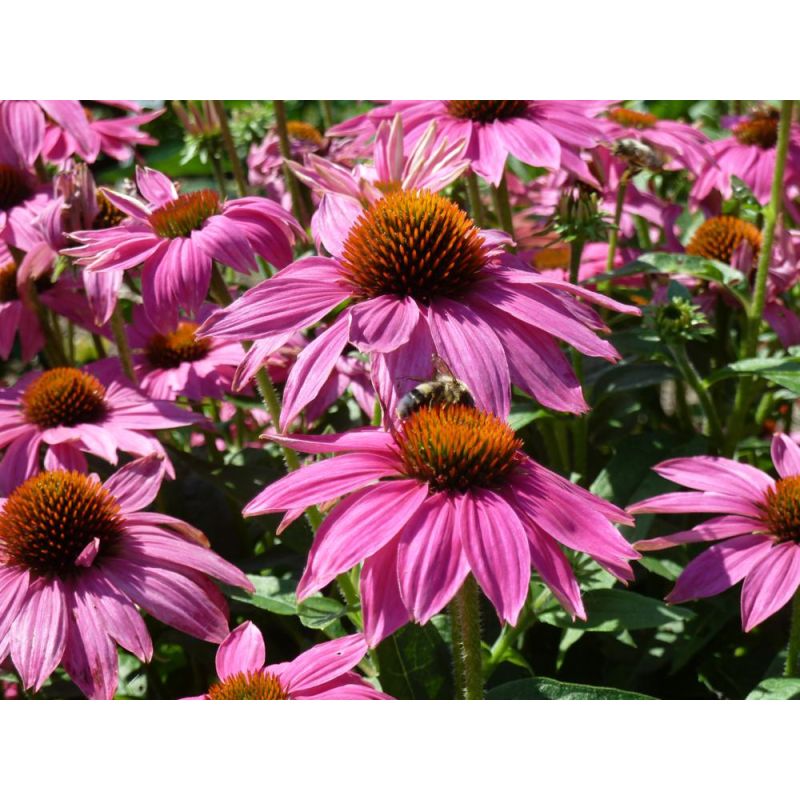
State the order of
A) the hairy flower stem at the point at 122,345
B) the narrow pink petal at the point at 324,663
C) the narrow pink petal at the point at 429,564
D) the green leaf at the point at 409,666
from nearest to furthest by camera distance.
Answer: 1. the narrow pink petal at the point at 429,564
2. the narrow pink petal at the point at 324,663
3. the green leaf at the point at 409,666
4. the hairy flower stem at the point at 122,345

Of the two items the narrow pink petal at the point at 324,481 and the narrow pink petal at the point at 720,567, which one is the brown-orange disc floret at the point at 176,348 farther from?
the narrow pink petal at the point at 720,567

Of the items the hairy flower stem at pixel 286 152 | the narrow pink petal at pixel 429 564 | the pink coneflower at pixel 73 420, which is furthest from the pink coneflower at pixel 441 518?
the hairy flower stem at pixel 286 152

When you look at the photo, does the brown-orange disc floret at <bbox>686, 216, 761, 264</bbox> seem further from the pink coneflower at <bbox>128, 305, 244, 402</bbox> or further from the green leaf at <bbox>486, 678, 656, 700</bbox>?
the green leaf at <bbox>486, 678, 656, 700</bbox>

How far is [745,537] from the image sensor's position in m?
0.95

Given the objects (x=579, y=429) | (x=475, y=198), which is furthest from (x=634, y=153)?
(x=579, y=429)

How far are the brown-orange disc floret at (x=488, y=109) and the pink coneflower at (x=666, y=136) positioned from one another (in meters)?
0.14

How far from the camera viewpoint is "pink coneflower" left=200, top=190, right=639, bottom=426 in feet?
2.70

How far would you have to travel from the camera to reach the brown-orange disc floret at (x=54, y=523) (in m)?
0.93

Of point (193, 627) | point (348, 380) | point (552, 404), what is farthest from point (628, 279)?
point (193, 627)

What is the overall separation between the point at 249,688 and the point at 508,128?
669mm

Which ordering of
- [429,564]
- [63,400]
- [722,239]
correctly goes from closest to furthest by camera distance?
[429,564], [63,400], [722,239]

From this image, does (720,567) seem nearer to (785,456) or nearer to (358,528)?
(785,456)

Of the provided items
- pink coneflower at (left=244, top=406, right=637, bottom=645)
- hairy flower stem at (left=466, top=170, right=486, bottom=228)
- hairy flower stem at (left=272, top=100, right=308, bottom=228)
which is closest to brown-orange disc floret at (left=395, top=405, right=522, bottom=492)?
pink coneflower at (left=244, top=406, right=637, bottom=645)

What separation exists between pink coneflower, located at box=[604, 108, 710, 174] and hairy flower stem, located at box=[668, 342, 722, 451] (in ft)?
1.02
